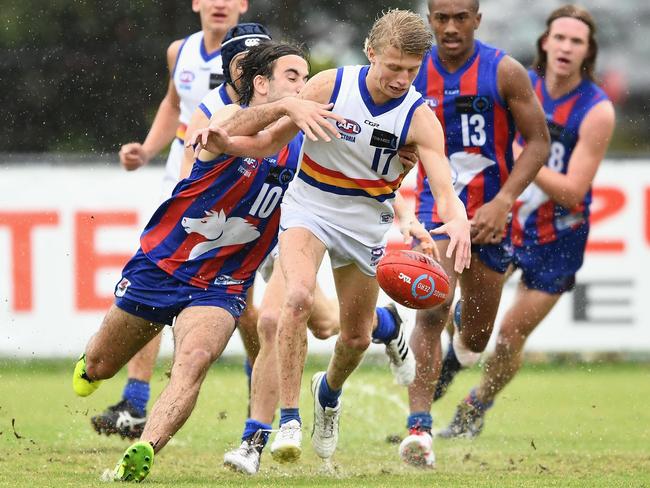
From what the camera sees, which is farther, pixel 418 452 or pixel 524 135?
pixel 524 135

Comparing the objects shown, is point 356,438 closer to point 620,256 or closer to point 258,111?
point 258,111

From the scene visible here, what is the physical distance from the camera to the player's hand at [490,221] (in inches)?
319

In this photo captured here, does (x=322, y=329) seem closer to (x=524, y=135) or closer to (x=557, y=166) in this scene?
(x=524, y=135)

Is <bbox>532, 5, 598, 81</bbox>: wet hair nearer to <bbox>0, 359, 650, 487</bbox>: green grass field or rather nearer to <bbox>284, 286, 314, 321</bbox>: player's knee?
<bbox>0, 359, 650, 487</bbox>: green grass field

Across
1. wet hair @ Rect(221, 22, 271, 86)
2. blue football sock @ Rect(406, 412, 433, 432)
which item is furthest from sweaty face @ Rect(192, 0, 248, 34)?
blue football sock @ Rect(406, 412, 433, 432)

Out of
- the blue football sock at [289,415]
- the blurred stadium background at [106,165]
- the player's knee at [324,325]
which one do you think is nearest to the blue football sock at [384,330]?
the player's knee at [324,325]

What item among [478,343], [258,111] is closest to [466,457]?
[478,343]

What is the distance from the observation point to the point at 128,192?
1357 centimetres

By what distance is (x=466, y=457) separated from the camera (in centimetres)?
825

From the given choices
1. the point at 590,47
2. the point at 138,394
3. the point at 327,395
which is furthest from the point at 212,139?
the point at 590,47

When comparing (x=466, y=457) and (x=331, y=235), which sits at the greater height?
(x=331, y=235)

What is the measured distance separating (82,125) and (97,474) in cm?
773

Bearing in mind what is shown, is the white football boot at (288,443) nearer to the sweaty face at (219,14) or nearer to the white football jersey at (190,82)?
the white football jersey at (190,82)

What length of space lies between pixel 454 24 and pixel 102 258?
5854mm
